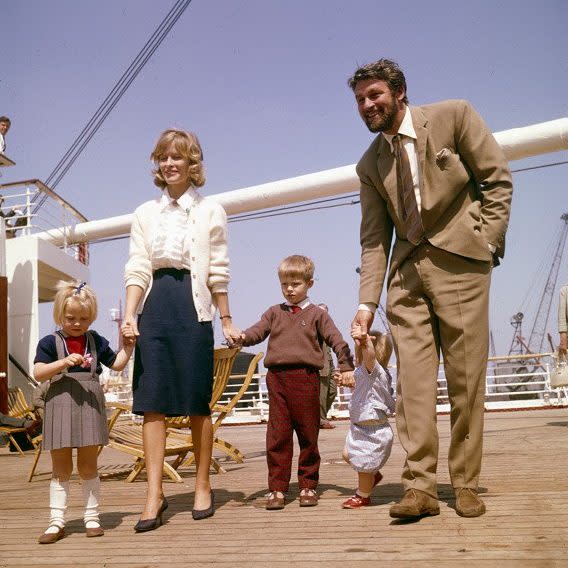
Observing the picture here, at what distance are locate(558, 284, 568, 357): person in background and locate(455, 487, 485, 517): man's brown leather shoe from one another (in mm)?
4196

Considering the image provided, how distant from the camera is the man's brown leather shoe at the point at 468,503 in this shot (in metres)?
2.55

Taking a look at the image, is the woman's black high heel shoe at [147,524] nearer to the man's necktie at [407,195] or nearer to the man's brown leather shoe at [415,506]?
the man's brown leather shoe at [415,506]

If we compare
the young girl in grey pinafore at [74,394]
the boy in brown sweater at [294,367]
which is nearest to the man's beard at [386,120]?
the boy in brown sweater at [294,367]

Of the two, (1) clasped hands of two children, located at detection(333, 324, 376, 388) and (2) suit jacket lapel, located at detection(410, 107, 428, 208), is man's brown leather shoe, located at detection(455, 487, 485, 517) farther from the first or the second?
(2) suit jacket lapel, located at detection(410, 107, 428, 208)

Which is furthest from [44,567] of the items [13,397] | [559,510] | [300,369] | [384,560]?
[13,397]

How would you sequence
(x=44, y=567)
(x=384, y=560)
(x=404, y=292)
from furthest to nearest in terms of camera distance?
(x=404, y=292) < (x=44, y=567) < (x=384, y=560)

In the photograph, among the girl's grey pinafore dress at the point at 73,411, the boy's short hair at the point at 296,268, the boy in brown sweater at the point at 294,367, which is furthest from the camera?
the boy's short hair at the point at 296,268

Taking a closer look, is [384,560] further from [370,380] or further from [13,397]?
[13,397]

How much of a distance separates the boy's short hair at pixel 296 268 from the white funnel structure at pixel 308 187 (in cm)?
1064

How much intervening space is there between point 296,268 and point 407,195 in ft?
2.88

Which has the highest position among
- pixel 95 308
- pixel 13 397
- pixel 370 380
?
pixel 95 308

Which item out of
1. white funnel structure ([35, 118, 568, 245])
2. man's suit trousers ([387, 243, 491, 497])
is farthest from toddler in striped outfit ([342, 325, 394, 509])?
white funnel structure ([35, 118, 568, 245])

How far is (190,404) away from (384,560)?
49.1 inches

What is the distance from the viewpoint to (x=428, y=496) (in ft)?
8.54
